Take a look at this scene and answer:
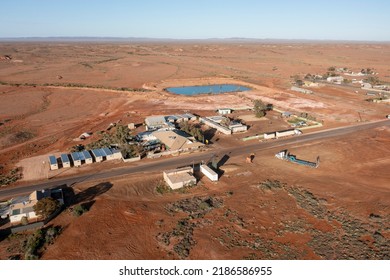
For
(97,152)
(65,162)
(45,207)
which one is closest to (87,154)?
(97,152)

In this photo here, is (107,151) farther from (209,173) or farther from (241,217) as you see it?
(241,217)

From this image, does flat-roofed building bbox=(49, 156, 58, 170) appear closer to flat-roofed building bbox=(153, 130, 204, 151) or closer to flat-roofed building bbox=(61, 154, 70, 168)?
flat-roofed building bbox=(61, 154, 70, 168)

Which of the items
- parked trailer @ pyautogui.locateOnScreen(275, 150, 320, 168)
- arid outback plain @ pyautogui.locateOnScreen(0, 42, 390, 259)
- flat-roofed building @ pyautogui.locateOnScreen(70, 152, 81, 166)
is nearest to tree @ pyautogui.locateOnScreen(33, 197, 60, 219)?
arid outback plain @ pyautogui.locateOnScreen(0, 42, 390, 259)

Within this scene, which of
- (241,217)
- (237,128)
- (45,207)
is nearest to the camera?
(45,207)

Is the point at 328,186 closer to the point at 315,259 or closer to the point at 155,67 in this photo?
the point at 315,259

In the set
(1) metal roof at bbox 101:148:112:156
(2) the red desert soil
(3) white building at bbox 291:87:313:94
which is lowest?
(2) the red desert soil

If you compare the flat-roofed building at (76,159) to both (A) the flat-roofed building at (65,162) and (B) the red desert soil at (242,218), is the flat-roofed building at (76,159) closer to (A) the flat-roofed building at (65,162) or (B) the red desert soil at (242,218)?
(A) the flat-roofed building at (65,162)

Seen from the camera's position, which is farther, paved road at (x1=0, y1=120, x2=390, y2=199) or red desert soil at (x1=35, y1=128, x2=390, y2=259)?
paved road at (x1=0, y1=120, x2=390, y2=199)
